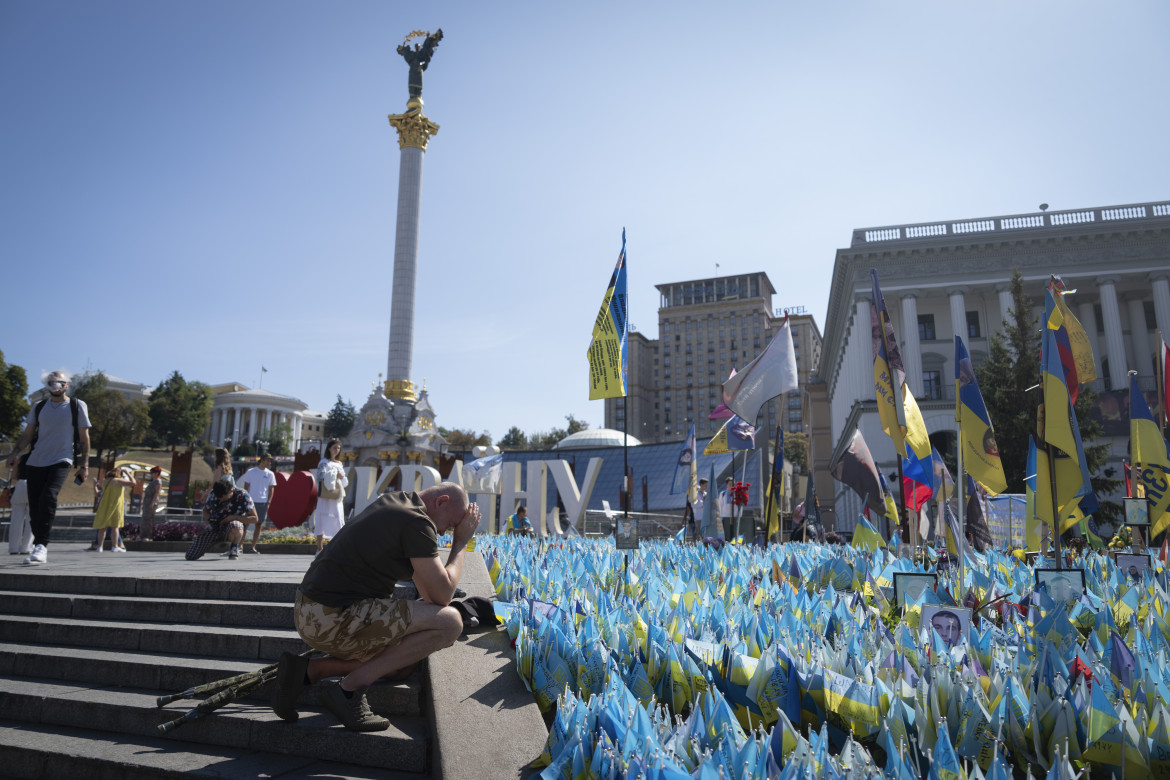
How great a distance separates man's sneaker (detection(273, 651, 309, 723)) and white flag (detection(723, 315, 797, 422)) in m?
8.41

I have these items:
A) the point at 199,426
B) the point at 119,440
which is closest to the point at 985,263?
the point at 119,440

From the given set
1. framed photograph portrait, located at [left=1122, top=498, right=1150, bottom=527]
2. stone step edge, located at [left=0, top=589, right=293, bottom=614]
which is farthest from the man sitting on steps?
Result: framed photograph portrait, located at [left=1122, top=498, right=1150, bottom=527]

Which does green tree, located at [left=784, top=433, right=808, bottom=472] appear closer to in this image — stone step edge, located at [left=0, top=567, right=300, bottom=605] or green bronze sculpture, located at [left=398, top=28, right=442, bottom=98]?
green bronze sculpture, located at [left=398, top=28, right=442, bottom=98]

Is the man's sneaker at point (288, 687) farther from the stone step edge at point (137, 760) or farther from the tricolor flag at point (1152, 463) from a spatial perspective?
the tricolor flag at point (1152, 463)

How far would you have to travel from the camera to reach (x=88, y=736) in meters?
3.99

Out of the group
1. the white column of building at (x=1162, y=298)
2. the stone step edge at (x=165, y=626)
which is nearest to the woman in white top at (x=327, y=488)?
the stone step edge at (x=165, y=626)

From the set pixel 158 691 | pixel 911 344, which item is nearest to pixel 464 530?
pixel 158 691

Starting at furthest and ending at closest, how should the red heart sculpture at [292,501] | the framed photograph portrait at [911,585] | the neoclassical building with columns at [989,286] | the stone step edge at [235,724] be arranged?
the neoclassical building with columns at [989,286], the red heart sculpture at [292,501], the framed photograph portrait at [911,585], the stone step edge at [235,724]

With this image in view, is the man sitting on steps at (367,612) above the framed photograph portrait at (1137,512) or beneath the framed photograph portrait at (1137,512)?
beneath

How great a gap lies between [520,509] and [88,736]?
12849 mm

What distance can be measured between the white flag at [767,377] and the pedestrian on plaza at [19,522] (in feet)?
32.1

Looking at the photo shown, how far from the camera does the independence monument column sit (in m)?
37.8

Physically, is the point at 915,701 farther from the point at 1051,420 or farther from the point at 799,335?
the point at 799,335

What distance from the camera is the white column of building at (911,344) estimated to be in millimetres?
38469
